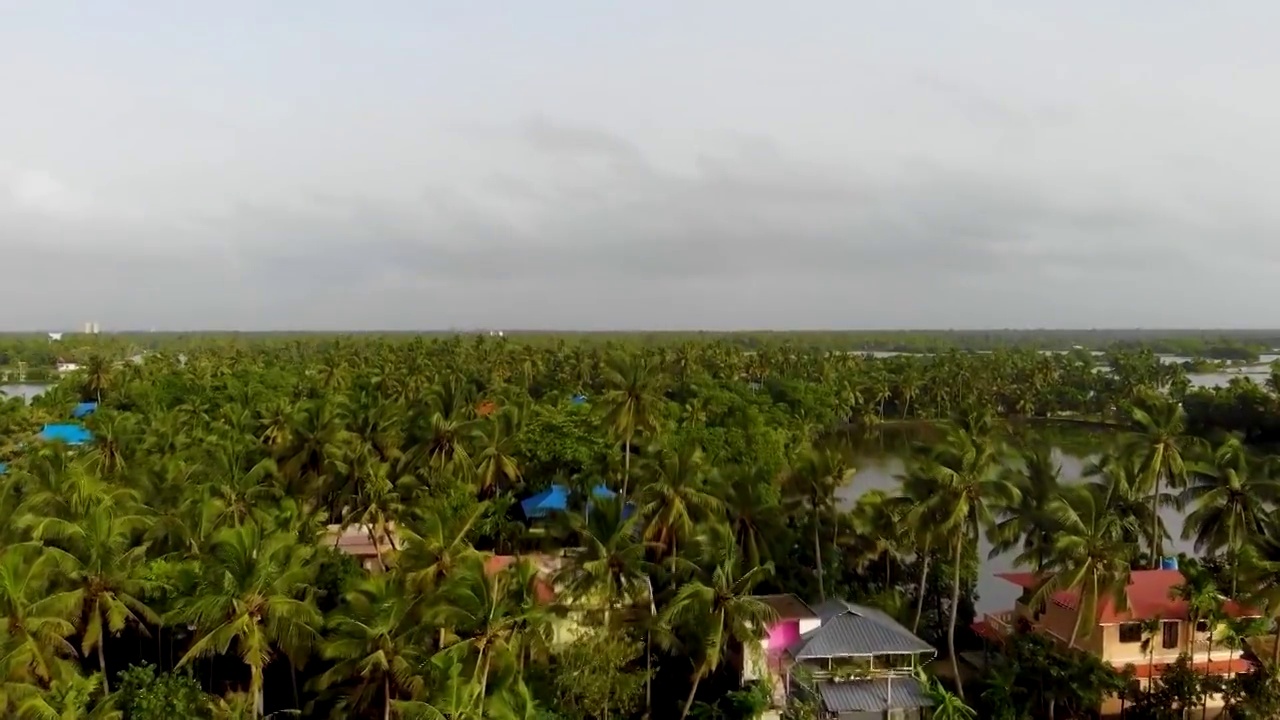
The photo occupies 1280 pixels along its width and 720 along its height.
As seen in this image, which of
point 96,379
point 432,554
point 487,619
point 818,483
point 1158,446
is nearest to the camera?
point 487,619

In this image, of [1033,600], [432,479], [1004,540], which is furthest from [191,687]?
[1004,540]

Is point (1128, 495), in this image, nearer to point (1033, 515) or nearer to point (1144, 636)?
point (1033, 515)

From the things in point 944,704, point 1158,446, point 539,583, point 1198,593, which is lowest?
point 944,704

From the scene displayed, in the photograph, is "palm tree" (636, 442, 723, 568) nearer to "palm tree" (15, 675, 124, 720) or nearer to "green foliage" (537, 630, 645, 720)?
"green foliage" (537, 630, 645, 720)

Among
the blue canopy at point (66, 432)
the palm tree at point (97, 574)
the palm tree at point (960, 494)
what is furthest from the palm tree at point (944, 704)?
the blue canopy at point (66, 432)

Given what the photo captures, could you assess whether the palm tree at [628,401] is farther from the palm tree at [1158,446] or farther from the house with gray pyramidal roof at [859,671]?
the palm tree at [1158,446]

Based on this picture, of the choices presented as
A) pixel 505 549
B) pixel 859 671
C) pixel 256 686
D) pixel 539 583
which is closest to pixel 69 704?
pixel 256 686

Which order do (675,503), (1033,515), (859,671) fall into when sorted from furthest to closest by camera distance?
(675,503) → (1033,515) → (859,671)

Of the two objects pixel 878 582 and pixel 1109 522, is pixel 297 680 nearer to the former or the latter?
pixel 878 582
